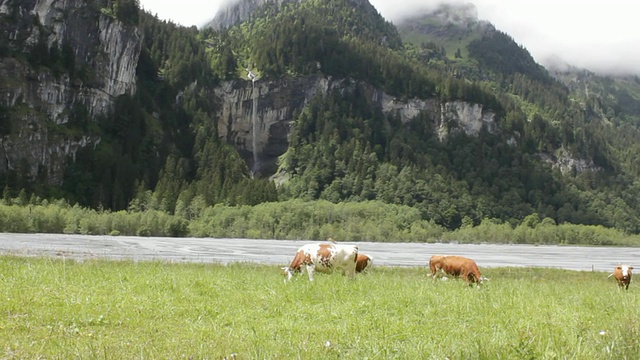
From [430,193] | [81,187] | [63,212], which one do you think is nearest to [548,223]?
[430,193]

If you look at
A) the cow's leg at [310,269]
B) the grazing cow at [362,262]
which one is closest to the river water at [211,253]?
the grazing cow at [362,262]

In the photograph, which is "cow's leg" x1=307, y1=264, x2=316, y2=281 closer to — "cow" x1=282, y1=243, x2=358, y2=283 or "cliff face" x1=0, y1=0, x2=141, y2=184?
"cow" x1=282, y1=243, x2=358, y2=283

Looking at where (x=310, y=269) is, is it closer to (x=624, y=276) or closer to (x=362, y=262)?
(x=362, y=262)

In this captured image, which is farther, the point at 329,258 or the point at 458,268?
the point at 458,268

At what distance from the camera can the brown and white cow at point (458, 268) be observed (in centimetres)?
2027

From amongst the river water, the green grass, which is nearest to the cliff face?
the river water

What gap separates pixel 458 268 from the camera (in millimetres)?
21047

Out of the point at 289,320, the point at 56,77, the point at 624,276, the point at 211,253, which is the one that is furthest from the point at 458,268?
the point at 56,77

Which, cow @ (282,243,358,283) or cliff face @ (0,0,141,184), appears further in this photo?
cliff face @ (0,0,141,184)

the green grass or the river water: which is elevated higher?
the green grass

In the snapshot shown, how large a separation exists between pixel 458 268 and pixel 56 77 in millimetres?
176959

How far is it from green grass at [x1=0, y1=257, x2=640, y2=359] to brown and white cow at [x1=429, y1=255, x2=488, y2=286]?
15.4ft

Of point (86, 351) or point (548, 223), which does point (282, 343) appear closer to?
point (86, 351)

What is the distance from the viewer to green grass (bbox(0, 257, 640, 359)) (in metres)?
7.29
